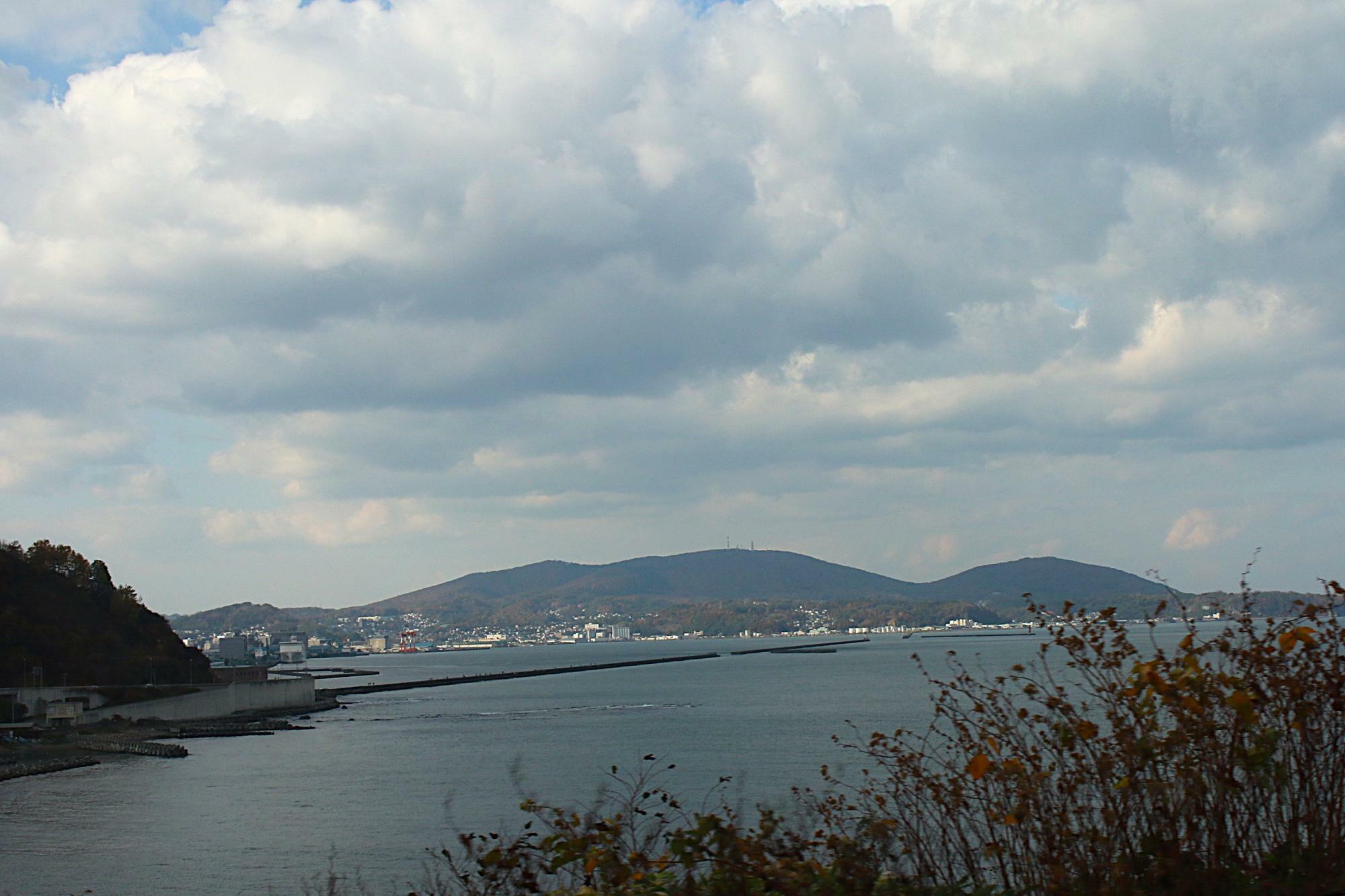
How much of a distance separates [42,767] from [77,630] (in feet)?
148

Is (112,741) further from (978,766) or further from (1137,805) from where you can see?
(978,766)

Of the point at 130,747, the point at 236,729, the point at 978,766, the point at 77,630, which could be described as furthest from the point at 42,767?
the point at 978,766

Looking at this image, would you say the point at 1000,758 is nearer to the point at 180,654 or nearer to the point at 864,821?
the point at 864,821

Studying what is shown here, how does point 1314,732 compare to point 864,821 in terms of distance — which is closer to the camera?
point 1314,732

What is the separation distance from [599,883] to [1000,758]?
72.2 inches

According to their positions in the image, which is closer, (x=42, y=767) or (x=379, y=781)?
(x=379, y=781)

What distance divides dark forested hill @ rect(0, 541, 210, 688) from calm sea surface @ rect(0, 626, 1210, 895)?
2073 cm

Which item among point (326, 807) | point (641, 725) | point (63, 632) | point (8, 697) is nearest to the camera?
point (326, 807)

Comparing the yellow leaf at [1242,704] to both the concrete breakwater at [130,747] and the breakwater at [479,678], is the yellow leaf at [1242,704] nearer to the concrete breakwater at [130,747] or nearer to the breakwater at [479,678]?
the concrete breakwater at [130,747]

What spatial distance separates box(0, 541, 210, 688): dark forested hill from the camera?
83.7 metres

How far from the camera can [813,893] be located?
4.60 meters

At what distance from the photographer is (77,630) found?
298 ft

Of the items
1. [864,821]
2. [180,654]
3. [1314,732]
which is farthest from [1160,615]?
[180,654]

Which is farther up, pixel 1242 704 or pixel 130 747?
pixel 1242 704
